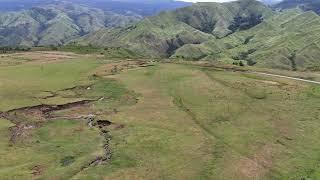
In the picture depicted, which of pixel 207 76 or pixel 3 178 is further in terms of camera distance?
pixel 207 76

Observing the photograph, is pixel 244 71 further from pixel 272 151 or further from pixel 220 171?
pixel 220 171

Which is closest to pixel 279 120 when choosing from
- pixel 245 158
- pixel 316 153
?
pixel 316 153

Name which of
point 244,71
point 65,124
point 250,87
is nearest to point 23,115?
point 65,124

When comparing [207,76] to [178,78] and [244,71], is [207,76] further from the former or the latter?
[244,71]

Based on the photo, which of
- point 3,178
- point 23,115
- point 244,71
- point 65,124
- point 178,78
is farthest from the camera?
point 244,71

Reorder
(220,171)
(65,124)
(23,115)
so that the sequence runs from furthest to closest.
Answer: (23,115)
(65,124)
(220,171)

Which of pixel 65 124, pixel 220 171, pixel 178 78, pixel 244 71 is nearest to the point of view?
pixel 220 171
